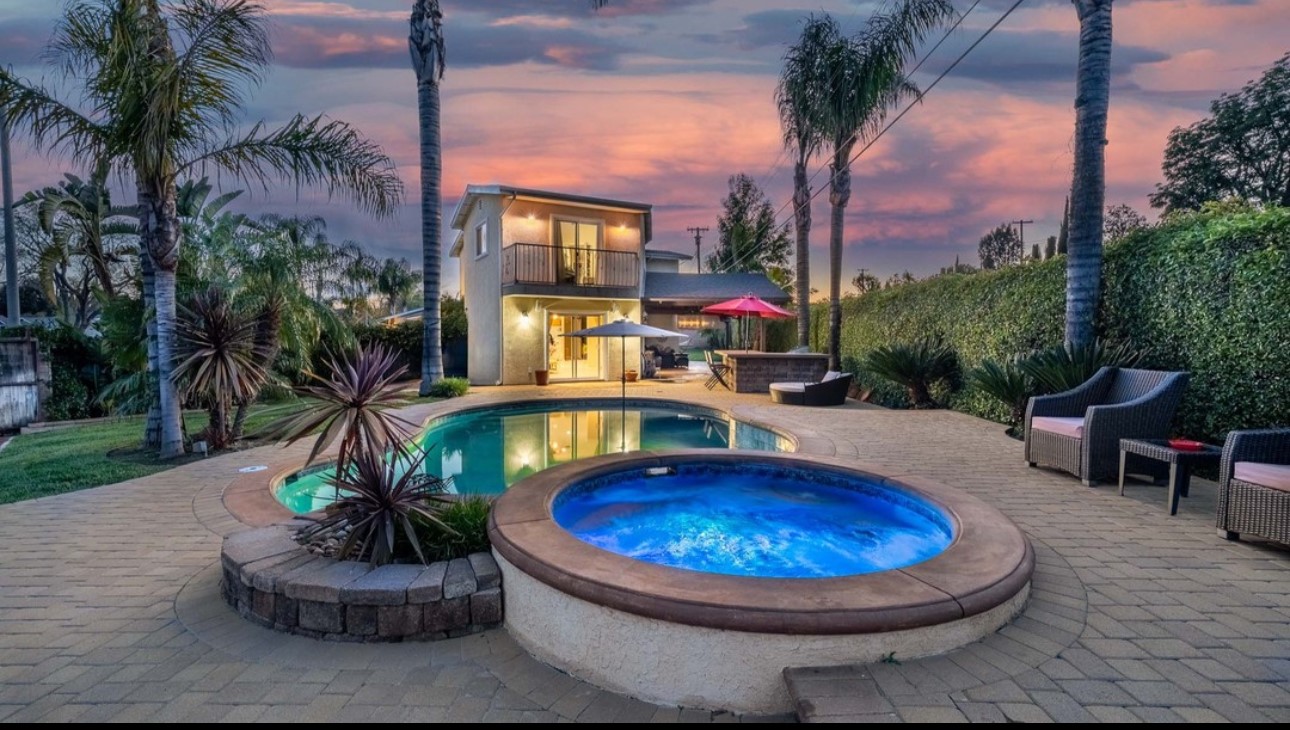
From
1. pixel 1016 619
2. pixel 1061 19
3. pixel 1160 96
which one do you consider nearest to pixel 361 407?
pixel 1016 619

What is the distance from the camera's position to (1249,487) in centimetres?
380

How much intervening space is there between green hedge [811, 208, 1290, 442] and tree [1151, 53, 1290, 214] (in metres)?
21.3

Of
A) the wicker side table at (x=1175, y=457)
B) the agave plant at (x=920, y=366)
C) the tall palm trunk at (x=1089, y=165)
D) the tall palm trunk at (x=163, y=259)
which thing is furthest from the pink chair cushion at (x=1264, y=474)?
the tall palm trunk at (x=163, y=259)

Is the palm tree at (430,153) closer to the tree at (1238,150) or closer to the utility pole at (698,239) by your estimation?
the tree at (1238,150)

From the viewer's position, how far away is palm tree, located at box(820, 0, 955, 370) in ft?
41.9

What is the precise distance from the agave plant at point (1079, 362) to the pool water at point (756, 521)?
139 inches

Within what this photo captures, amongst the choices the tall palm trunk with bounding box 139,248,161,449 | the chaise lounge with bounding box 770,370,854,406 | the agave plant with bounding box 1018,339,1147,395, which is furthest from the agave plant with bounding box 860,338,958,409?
the tall palm trunk with bounding box 139,248,161,449

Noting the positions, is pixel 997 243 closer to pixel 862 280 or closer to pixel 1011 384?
pixel 862 280

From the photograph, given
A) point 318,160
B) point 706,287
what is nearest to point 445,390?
point 318,160

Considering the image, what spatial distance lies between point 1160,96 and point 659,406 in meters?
15.4

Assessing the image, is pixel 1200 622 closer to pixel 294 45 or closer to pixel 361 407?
pixel 361 407

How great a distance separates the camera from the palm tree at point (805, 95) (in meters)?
13.8

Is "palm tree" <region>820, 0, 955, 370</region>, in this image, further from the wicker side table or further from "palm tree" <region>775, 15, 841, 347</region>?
the wicker side table

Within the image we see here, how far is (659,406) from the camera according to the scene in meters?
12.9
